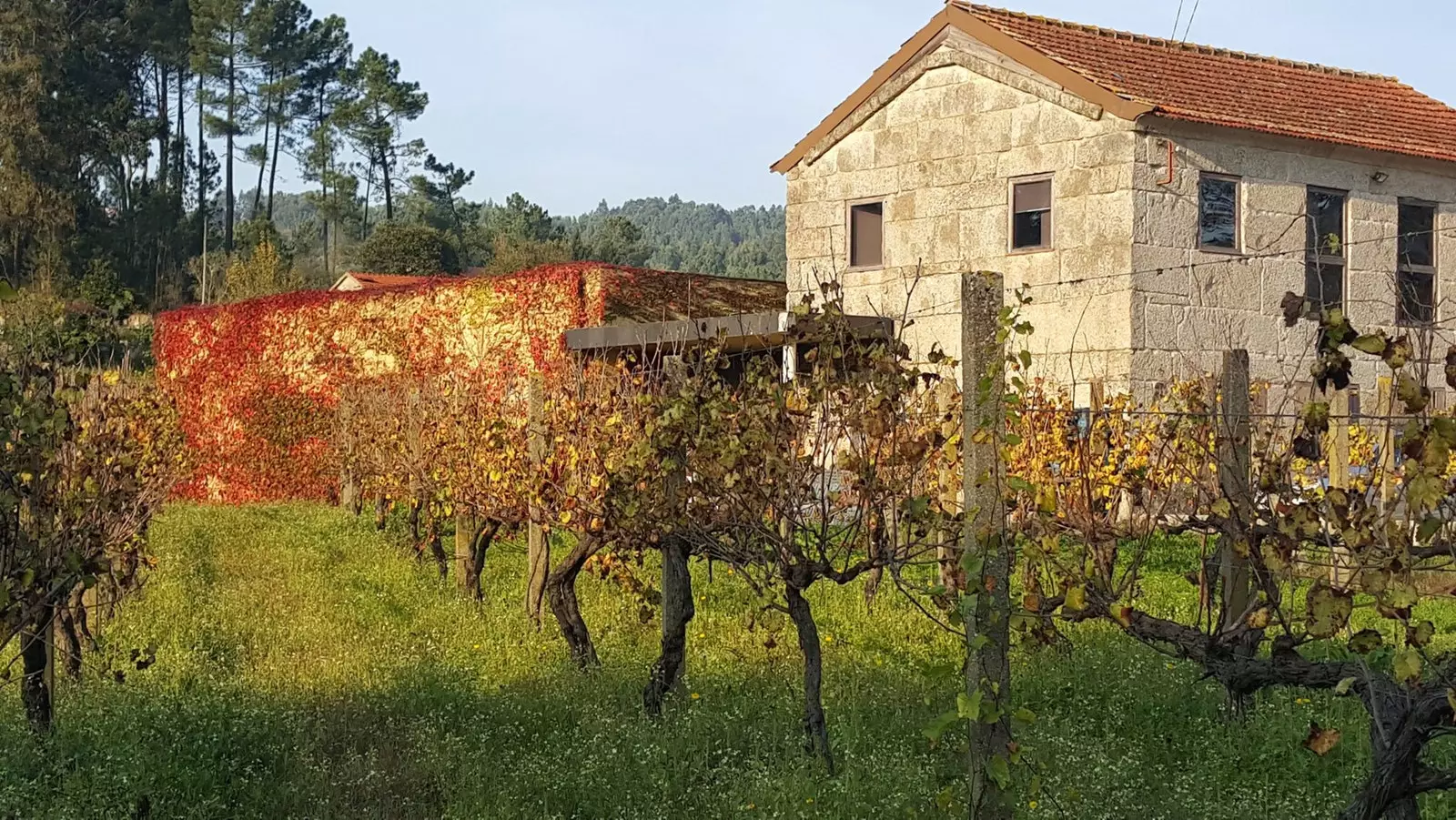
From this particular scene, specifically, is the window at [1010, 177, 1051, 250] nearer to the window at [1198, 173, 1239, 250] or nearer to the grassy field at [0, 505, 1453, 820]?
the window at [1198, 173, 1239, 250]

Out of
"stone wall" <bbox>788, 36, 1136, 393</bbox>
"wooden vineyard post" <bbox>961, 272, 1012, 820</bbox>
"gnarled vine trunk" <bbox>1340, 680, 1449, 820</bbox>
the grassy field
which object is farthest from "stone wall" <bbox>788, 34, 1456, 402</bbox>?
"gnarled vine trunk" <bbox>1340, 680, 1449, 820</bbox>

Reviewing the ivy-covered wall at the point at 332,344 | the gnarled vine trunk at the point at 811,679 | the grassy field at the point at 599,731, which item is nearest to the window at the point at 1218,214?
the ivy-covered wall at the point at 332,344

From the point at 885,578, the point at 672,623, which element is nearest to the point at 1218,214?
the point at 885,578

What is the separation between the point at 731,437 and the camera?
6.67 m

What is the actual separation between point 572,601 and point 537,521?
0.98m

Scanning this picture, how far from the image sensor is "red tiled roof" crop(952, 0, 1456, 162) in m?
16.5

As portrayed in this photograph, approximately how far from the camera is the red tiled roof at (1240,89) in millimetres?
16500

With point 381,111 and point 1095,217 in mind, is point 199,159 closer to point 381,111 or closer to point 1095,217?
point 381,111

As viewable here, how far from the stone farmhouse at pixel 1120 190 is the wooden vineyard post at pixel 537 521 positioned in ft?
21.8

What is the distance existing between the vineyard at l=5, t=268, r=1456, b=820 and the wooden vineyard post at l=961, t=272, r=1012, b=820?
0.01 meters

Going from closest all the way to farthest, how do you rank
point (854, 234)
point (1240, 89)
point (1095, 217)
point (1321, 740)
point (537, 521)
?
point (1321, 740), point (537, 521), point (1095, 217), point (1240, 89), point (854, 234)

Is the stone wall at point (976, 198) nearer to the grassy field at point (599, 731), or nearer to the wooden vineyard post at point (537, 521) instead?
the wooden vineyard post at point (537, 521)

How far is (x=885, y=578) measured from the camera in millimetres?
11945

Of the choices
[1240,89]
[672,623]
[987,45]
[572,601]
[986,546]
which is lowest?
[572,601]
